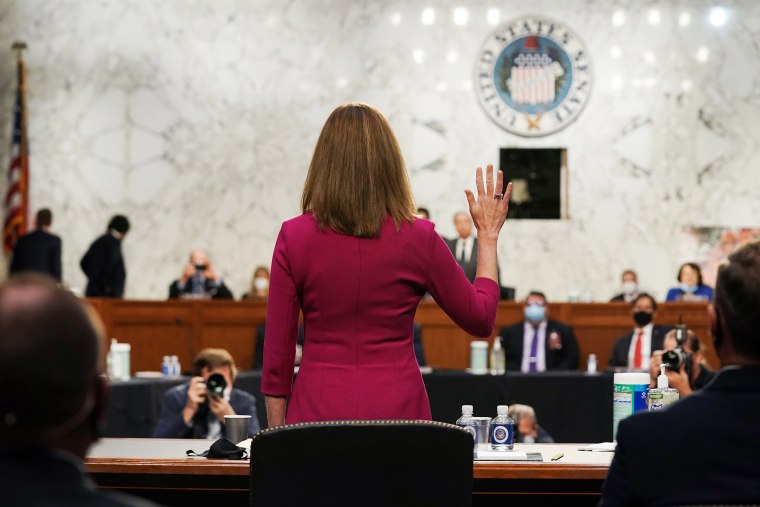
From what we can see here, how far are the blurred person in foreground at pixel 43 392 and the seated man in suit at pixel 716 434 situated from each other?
37.7 inches

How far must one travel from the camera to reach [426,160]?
14445mm

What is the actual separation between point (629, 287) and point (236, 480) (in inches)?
425

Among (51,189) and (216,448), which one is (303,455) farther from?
(51,189)

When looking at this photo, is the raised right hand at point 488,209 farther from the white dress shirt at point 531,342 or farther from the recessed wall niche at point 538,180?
the recessed wall niche at point 538,180

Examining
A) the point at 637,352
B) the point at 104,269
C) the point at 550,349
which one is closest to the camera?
the point at 637,352

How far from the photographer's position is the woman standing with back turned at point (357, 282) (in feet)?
9.00

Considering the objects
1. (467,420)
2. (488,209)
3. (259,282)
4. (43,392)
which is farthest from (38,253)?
(43,392)

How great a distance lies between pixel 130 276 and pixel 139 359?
131 inches

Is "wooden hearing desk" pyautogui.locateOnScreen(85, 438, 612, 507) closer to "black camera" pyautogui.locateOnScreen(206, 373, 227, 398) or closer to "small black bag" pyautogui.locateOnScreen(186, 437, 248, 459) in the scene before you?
"small black bag" pyautogui.locateOnScreen(186, 437, 248, 459)

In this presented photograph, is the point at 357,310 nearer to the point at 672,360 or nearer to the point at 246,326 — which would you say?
the point at 672,360

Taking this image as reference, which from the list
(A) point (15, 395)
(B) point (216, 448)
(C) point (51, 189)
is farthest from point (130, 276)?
(A) point (15, 395)

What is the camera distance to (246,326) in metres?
11.2

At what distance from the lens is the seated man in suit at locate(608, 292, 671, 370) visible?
10.2 metres

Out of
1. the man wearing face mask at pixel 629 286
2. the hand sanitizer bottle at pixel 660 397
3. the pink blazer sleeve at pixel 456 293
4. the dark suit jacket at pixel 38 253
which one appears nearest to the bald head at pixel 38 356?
the pink blazer sleeve at pixel 456 293
